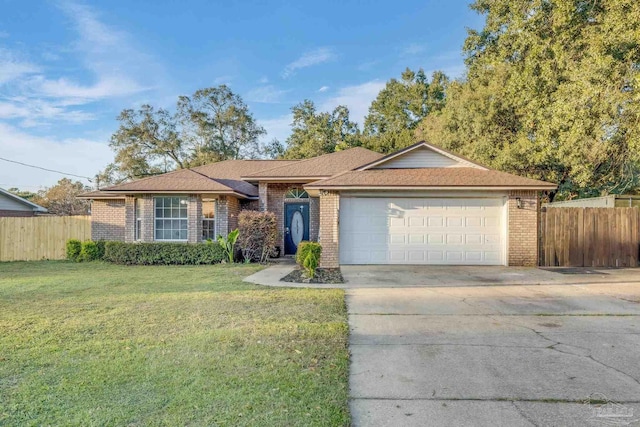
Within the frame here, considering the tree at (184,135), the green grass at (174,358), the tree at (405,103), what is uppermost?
the tree at (405,103)

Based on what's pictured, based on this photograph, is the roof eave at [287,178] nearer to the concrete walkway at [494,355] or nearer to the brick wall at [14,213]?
the concrete walkway at [494,355]

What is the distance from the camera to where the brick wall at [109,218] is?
1625 cm

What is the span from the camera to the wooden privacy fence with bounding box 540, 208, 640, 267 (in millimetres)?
11930

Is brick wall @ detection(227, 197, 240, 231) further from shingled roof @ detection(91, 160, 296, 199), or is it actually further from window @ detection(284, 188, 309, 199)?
window @ detection(284, 188, 309, 199)

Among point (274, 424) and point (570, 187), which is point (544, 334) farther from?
point (570, 187)

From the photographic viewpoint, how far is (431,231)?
38.8 ft

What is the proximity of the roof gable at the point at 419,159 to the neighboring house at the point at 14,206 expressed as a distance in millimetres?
20628

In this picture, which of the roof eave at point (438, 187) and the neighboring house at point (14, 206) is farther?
the neighboring house at point (14, 206)

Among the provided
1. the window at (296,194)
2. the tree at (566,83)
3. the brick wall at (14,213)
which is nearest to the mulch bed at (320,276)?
the window at (296,194)

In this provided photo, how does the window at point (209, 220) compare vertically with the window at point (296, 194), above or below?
Answer: below

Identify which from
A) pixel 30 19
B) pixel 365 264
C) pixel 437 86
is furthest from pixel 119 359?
pixel 437 86

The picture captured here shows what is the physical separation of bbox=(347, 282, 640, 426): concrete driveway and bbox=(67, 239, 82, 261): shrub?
495 inches

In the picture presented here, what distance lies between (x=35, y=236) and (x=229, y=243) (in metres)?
8.64

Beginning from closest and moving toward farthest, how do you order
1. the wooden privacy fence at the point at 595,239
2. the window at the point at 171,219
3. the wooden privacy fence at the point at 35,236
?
the wooden privacy fence at the point at 595,239
the window at the point at 171,219
the wooden privacy fence at the point at 35,236
